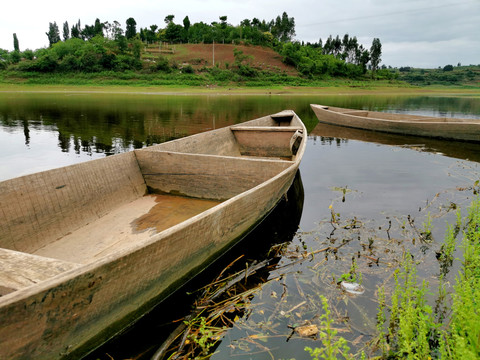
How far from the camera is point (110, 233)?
4020 millimetres

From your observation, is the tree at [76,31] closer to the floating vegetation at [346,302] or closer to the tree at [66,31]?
the tree at [66,31]

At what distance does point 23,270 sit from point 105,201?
8.24 ft

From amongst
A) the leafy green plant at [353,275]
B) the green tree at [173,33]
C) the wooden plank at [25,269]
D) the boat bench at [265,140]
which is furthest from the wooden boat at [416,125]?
the green tree at [173,33]

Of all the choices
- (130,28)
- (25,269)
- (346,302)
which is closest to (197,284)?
(346,302)

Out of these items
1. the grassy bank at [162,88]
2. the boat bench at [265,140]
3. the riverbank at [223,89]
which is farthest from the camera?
the grassy bank at [162,88]

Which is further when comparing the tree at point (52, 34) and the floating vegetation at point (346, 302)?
the tree at point (52, 34)

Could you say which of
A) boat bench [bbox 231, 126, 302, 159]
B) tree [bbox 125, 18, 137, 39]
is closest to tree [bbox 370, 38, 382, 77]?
tree [bbox 125, 18, 137, 39]

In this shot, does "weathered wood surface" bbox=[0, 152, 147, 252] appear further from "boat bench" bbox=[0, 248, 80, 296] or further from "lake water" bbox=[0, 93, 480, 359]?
"lake water" bbox=[0, 93, 480, 359]

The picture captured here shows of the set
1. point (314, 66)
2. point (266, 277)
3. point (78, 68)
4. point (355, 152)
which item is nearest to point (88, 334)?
point (266, 277)

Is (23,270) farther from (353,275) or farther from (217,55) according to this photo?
(217,55)

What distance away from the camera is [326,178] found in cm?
794

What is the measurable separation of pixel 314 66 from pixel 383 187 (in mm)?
68501

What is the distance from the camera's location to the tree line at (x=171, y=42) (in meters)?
54.1

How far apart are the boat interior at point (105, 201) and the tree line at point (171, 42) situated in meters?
54.7
